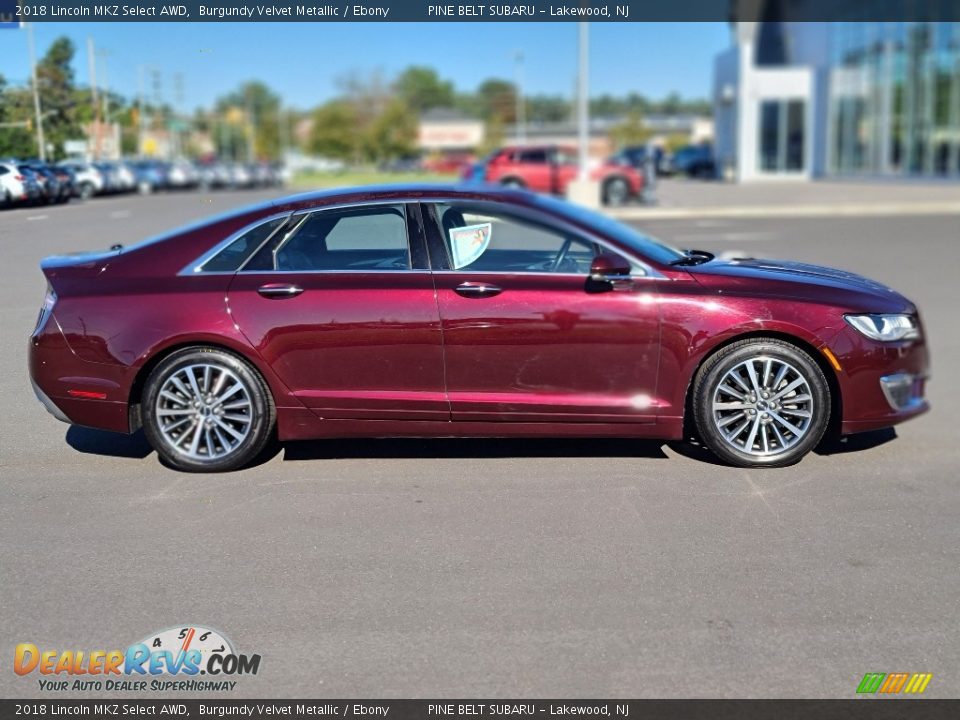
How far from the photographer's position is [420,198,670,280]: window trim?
5.29m

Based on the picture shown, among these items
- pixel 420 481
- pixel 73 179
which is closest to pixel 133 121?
pixel 73 179

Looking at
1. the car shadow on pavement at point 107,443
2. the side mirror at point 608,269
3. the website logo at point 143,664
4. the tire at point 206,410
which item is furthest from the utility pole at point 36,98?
the website logo at point 143,664

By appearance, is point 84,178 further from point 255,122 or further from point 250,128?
point 255,122

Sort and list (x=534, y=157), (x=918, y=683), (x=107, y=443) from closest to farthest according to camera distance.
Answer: (x=918, y=683) < (x=107, y=443) < (x=534, y=157)

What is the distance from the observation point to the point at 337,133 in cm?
8625

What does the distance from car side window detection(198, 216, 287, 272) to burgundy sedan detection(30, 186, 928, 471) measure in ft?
0.03

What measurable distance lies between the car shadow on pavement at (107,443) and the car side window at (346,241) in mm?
1504

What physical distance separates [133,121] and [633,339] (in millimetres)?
7102

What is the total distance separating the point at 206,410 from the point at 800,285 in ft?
10.8

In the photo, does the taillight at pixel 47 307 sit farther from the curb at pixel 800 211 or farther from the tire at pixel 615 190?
the tire at pixel 615 190

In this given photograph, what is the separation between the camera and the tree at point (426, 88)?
121812 millimetres

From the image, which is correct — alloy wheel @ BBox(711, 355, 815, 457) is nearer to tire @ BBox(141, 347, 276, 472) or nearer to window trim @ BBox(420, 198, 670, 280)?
window trim @ BBox(420, 198, 670, 280)

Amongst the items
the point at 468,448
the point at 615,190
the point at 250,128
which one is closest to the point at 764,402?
the point at 468,448

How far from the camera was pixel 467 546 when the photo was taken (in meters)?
4.42
